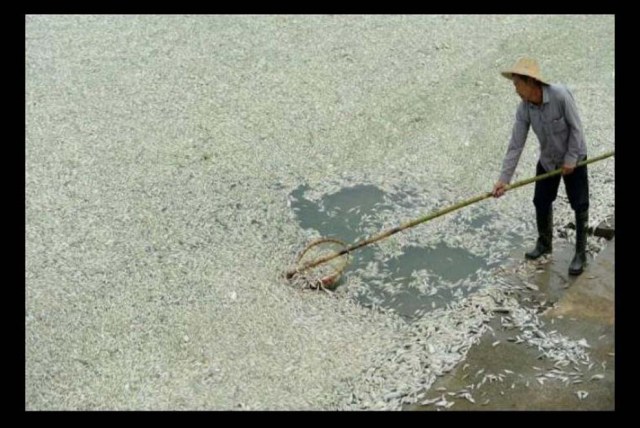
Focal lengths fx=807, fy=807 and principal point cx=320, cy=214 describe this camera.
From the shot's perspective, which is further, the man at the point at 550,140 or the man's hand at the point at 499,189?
the man's hand at the point at 499,189

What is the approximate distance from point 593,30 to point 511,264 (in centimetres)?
484

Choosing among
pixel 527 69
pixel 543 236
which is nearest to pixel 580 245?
pixel 543 236

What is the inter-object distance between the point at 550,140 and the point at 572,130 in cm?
17

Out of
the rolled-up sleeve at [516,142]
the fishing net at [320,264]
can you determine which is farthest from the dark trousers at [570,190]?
the fishing net at [320,264]

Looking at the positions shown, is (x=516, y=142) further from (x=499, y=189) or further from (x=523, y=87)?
(x=523, y=87)

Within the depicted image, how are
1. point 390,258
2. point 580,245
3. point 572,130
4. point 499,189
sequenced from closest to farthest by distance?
point 572,130
point 499,189
point 580,245
point 390,258

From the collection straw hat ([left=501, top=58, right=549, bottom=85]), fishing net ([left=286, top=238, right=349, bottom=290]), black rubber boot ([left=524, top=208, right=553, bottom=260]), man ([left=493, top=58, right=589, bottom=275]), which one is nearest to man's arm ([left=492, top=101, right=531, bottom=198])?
man ([left=493, top=58, right=589, bottom=275])

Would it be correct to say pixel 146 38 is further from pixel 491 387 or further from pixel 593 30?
pixel 491 387

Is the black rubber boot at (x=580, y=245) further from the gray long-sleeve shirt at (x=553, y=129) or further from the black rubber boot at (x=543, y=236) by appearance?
the gray long-sleeve shirt at (x=553, y=129)

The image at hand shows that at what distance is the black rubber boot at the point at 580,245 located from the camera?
5570 millimetres

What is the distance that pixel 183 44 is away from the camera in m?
9.05

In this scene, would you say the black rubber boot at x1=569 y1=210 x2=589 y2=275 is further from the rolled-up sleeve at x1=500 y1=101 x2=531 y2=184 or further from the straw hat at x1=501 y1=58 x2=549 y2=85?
the straw hat at x1=501 y1=58 x2=549 y2=85

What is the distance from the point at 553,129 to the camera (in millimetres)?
5258

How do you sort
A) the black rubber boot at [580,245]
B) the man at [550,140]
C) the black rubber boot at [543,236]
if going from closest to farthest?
the man at [550,140], the black rubber boot at [580,245], the black rubber boot at [543,236]
